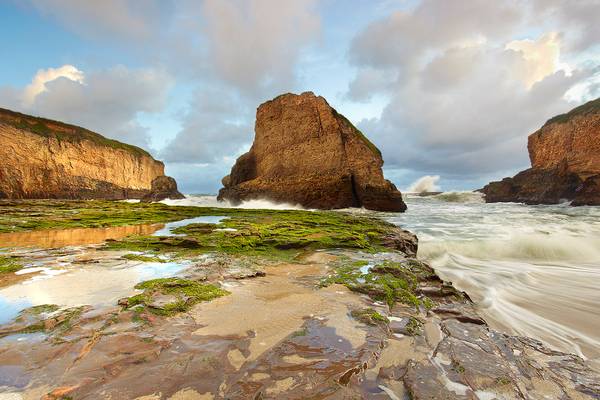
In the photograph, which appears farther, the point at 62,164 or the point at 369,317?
the point at 62,164

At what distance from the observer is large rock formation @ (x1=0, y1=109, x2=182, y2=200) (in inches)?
1553

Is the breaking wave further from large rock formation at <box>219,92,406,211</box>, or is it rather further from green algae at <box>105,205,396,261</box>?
large rock formation at <box>219,92,406,211</box>

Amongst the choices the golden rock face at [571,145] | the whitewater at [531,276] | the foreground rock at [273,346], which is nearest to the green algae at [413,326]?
the foreground rock at [273,346]

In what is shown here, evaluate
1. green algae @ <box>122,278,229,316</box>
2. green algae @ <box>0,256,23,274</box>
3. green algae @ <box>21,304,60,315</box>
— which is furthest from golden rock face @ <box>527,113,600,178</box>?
green algae @ <box>0,256,23,274</box>

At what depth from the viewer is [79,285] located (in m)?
3.58

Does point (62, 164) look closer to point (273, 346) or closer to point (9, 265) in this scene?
point (9, 265)

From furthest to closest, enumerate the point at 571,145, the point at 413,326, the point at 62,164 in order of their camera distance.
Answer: the point at 62,164, the point at 571,145, the point at 413,326

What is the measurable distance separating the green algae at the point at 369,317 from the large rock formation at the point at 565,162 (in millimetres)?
42326

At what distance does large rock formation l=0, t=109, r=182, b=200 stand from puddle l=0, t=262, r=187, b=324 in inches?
1641

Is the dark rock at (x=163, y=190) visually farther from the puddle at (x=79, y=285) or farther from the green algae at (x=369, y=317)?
the green algae at (x=369, y=317)

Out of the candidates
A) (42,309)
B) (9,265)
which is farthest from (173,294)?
(9,265)

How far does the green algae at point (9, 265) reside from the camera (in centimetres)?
413

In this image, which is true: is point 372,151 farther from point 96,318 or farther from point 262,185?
point 96,318

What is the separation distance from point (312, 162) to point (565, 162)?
3485cm
